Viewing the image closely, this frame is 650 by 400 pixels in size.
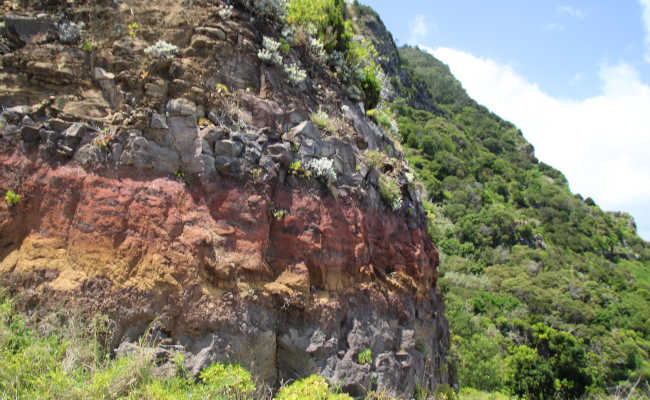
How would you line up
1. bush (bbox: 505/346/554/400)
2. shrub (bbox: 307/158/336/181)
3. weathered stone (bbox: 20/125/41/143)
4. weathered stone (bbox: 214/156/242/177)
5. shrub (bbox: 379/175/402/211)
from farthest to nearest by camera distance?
bush (bbox: 505/346/554/400), shrub (bbox: 379/175/402/211), shrub (bbox: 307/158/336/181), weathered stone (bbox: 214/156/242/177), weathered stone (bbox: 20/125/41/143)

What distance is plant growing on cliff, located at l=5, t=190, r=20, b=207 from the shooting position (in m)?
4.59

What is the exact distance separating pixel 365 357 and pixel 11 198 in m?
4.97

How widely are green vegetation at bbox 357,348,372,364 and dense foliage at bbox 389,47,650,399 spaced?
5.17 m

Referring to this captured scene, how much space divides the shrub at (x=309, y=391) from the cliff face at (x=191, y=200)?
0.19m

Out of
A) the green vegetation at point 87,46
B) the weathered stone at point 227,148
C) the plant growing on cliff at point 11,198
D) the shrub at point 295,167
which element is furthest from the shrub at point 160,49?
the plant growing on cliff at point 11,198

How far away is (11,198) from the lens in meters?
4.61

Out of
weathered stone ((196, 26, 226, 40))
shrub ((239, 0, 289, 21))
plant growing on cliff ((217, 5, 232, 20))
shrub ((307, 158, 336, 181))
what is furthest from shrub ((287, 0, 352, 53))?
shrub ((307, 158, 336, 181))

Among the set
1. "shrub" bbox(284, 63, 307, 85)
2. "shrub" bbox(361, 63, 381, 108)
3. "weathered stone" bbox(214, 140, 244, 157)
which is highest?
"shrub" bbox(361, 63, 381, 108)

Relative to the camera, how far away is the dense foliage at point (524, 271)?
1727 centimetres

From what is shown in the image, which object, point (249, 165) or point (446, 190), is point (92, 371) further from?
point (446, 190)

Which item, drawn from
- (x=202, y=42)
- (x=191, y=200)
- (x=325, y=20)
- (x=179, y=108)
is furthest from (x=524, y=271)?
(x=179, y=108)

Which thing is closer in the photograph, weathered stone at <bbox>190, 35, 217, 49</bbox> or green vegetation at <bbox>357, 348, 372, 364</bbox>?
green vegetation at <bbox>357, 348, 372, 364</bbox>

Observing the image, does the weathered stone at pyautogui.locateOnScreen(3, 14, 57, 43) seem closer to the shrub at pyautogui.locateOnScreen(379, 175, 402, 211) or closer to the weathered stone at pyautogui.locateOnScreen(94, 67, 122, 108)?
the weathered stone at pyautogui.locateOnScreen(94, 67, 122, 108)

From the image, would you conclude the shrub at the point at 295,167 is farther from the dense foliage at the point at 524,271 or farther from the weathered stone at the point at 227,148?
the dense foliage at the point at 524,271
